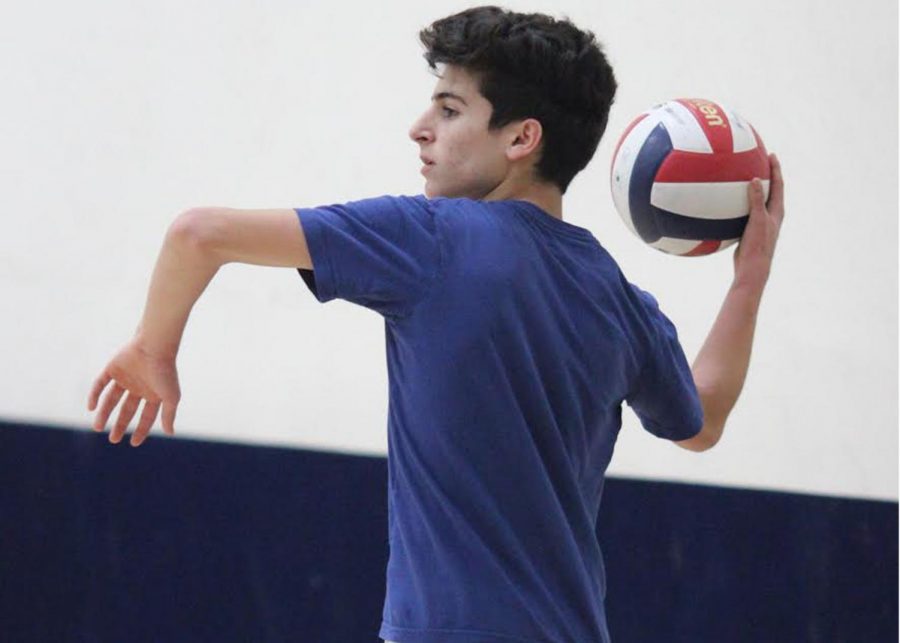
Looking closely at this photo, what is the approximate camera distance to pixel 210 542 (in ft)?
11.4

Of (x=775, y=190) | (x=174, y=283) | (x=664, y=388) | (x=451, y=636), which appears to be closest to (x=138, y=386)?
(x=174, y=283)

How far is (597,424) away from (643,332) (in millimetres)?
149

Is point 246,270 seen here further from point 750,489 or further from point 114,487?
point 750,489

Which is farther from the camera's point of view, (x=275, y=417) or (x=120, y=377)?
(x=275, y=417)

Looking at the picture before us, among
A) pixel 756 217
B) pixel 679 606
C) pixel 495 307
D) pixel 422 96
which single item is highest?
pixel 422 96

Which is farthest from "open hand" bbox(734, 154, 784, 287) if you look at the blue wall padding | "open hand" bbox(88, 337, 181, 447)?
the blue wall padding

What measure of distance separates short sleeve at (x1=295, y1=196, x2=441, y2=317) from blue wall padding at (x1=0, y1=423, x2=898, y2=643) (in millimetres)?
1797

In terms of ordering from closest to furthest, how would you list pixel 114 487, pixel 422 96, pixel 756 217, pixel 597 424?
pixel 597 424
pixel 756 217
pixel 114 487
pixel 422 96

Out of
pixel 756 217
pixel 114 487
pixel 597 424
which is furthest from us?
pixel 114 487

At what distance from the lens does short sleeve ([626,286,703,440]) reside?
6.83 ft

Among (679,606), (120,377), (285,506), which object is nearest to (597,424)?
(120,377)

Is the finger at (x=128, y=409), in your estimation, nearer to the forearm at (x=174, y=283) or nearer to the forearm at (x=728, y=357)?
the forearm at (x=174, y=283)

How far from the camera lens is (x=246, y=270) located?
362 centimetres

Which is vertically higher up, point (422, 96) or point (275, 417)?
point (422, 96)
